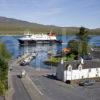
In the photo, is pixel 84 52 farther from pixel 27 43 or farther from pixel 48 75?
pixel 27 43

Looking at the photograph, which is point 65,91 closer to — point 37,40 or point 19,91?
point 19,91

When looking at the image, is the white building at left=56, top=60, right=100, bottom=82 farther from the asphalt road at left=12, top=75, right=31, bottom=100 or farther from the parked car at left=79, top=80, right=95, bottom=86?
the asphalt road at left=12, top=75, right=31, bottom=100

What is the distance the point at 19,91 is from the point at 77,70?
558 inches

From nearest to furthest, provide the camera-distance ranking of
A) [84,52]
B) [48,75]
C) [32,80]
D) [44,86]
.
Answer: [44,86], [32,80], [48,75], [84,52]

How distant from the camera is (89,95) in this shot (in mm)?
44469

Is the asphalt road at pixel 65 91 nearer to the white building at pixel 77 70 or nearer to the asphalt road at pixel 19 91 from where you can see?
the white building at pixel 77 70

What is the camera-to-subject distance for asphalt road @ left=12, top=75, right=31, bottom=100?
134 ft

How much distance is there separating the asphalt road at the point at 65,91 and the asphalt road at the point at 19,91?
2.70 meters

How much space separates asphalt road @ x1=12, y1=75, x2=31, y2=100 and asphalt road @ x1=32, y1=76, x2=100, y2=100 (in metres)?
2.70

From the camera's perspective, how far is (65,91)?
152ft

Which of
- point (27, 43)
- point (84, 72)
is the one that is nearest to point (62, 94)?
point (84, 72)

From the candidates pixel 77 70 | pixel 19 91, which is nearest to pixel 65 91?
pixel 19 91

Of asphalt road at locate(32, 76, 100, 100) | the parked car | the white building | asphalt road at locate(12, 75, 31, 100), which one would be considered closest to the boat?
the white building

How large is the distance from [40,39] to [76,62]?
11316 centimetres
